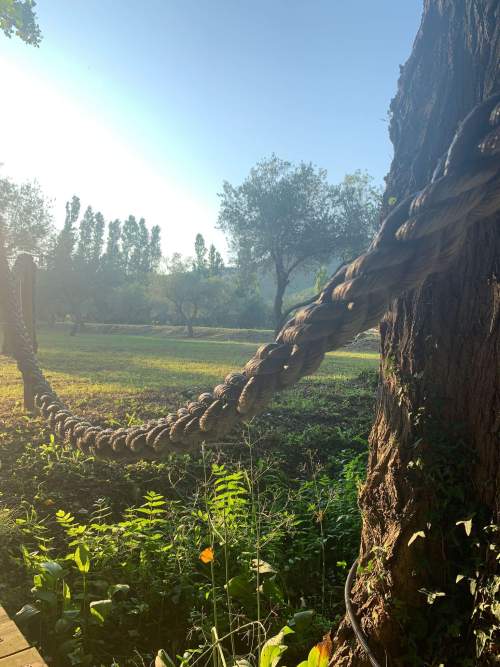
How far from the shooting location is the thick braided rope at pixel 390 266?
0.97 m

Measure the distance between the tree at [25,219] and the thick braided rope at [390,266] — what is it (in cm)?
2379

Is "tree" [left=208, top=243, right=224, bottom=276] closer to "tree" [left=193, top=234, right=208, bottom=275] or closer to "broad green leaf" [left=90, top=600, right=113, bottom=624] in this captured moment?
"tree" [left=193, top=234, right=208, bottom=275]

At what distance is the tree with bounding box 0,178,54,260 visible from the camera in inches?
910

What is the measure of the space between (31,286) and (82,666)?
6270 millimetres

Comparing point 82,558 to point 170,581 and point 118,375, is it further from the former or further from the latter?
point 118,375

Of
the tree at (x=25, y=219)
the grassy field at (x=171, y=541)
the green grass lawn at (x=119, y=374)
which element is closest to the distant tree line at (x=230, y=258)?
the tree at (x=25, y=219)

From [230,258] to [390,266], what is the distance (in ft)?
90.9

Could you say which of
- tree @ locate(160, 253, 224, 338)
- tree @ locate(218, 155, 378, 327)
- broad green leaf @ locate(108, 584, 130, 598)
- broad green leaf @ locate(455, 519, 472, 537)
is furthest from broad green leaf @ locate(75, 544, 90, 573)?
tree @ locate(160, 253, 224, 338)

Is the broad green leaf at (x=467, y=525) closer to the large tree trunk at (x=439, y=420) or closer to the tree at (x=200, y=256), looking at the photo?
the large tree trunk at (x=439, y=420)

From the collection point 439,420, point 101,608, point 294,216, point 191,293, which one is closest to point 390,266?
point 439,420

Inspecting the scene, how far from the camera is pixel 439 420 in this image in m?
1.33

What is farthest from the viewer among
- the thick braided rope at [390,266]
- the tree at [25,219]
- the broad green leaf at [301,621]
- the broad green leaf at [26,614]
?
the tree at [25,219]

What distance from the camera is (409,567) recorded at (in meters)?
1.35

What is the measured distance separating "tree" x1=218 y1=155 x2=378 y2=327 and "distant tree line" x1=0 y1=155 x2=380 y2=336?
54 millimetres
